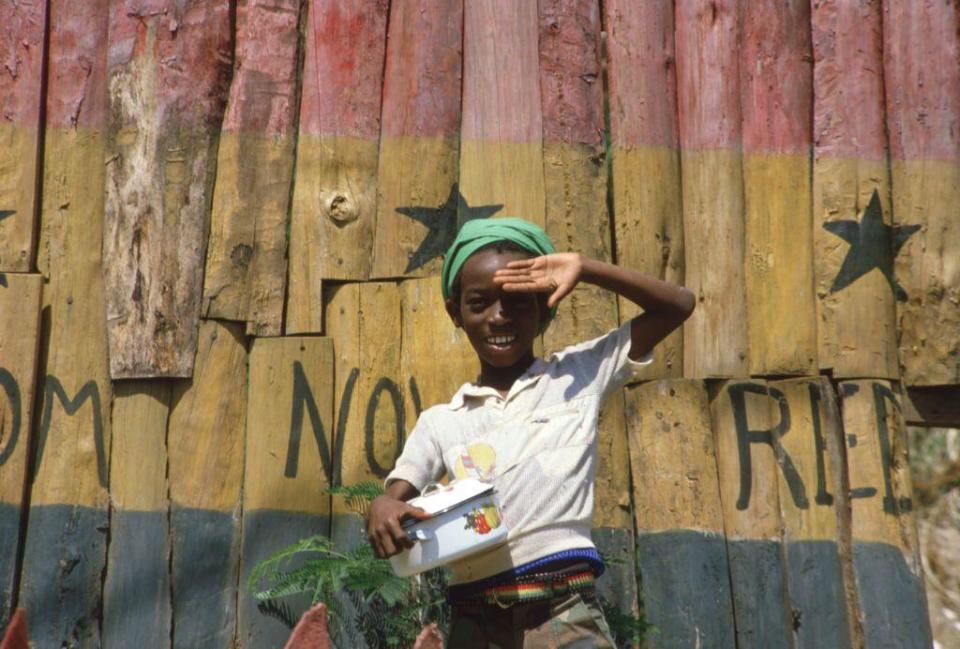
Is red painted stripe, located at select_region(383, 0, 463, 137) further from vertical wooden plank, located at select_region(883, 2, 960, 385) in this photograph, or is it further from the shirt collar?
vertical wooden plank, located at select_region(883, 2, 960, 385)

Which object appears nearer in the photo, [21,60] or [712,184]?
[21,60]

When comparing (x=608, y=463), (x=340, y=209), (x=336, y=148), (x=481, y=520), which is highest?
(x=336, y=148)

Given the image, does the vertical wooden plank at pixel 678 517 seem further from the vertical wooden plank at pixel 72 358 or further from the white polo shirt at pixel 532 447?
the vertical wooden plank at pixel 72 358

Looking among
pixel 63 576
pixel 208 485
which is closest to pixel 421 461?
pixel 208 485

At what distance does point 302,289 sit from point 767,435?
173 centimetres

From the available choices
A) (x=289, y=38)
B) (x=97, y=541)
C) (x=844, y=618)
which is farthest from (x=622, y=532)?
(x=289, y=38)

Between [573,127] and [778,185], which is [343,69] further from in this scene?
[778,185]

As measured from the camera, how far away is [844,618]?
4.52 m

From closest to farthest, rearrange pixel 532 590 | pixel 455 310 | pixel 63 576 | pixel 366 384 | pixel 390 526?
pixel 390 526
pixel 532 590
pixel 455 310
pixel 63 576
pixel 366 384

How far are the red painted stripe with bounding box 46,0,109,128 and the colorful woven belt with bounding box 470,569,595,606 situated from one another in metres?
2.45

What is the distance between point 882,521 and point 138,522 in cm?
257

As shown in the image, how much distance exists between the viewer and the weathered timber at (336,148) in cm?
461

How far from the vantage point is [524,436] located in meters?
3.27

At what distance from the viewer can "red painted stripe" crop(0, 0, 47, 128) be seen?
457 cm
